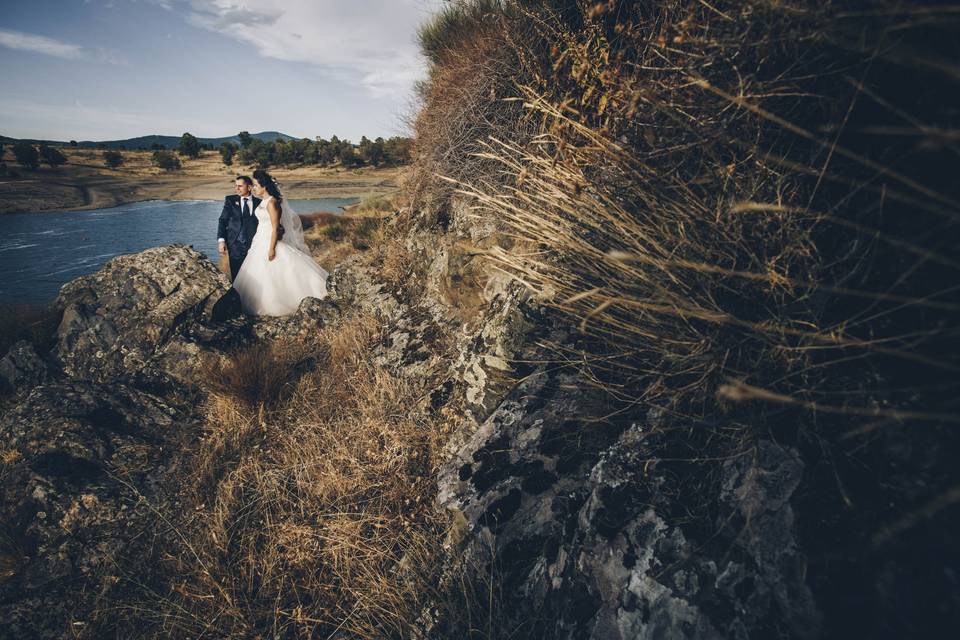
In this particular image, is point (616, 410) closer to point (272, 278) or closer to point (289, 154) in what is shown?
point (272, 278)

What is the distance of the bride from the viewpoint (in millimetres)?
6395

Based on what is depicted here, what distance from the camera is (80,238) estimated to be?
1661cm

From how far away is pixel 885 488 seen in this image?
0.86 metres

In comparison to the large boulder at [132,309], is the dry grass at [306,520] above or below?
below

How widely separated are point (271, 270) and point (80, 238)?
58.2 ft

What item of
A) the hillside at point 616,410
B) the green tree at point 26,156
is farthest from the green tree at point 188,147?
the hillside at point 616,410

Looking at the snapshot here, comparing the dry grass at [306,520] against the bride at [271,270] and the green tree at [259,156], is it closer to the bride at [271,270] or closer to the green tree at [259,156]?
the bride at [271,270]

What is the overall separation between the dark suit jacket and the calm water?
7769 millimetres

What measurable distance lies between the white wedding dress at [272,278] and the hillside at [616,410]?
2.33 meters

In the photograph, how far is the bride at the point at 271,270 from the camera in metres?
6.39

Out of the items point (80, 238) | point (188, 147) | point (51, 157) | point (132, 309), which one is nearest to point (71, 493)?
point (132, 309)

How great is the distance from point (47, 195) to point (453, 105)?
115 feet

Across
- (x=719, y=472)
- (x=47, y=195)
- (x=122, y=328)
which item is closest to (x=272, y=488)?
(x=719, y=472)

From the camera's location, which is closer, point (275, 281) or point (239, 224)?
point (275, 281)
